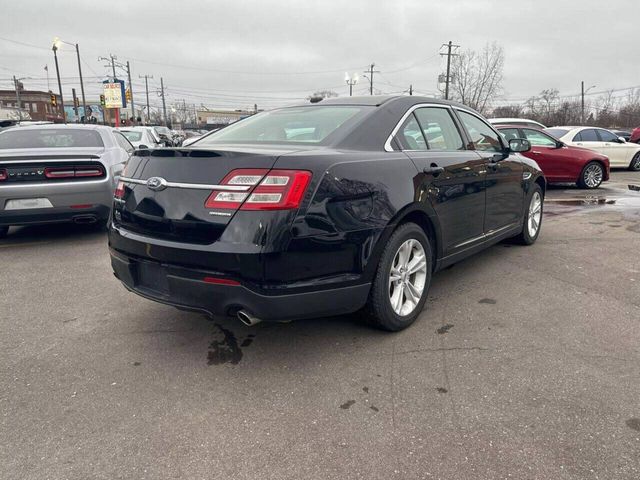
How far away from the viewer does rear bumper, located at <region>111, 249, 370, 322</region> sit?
2594 millimetres

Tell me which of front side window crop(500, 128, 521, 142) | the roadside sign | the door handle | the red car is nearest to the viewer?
the door handle

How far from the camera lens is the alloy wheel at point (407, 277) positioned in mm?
3232

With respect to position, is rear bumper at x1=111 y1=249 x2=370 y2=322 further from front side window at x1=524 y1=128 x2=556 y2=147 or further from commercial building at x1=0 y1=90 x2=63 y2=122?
commercial building at x1=0 y1=90 x2=63 y2=122

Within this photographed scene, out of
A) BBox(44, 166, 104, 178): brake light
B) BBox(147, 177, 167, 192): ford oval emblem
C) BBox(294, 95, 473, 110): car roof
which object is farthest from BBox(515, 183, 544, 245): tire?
BBox(44, 166, 104, 178): brake light

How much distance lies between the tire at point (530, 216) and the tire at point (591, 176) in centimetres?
619

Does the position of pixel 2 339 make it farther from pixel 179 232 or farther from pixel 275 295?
pixel 275 295

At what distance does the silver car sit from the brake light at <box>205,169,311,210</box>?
3869 millimetres

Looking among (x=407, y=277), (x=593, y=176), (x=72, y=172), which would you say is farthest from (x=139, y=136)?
(x=407, y=277)

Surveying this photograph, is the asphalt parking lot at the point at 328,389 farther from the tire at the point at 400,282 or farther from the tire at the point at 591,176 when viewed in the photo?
the tire at the point at 591,176

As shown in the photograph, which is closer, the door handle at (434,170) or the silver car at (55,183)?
the door handle at (434,170)

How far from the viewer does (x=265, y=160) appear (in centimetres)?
260

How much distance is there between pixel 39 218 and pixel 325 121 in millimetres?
4024

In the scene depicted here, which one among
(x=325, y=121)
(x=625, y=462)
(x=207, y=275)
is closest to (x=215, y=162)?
(x=207, y=275)

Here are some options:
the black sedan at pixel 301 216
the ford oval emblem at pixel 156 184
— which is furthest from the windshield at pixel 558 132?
the ford oval emblem at pixel 156 184
